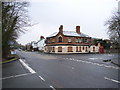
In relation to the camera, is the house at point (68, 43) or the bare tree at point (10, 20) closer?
the bare tree at point (10, 20)

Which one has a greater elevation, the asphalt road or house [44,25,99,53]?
house [44,25,99,53]

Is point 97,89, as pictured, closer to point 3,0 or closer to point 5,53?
point 3,0

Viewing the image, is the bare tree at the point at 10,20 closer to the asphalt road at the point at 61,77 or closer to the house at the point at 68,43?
the asphalt road at the point at 61,77

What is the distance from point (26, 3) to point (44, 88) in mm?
18984

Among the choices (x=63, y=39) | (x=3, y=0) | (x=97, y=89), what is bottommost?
(x=97, y=89)

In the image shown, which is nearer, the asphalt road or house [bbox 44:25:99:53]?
the asphalt road

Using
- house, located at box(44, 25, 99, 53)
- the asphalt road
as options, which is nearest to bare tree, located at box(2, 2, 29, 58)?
the asphalt road

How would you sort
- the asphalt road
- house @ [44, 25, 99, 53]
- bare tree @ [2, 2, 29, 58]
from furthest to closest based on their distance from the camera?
house @ [44, 25, 99, 53] → bare tree @ [2, 2, 29, 58] → the asphalt road

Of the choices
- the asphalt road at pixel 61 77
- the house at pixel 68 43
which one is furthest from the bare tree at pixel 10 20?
the house at pixel 68 43

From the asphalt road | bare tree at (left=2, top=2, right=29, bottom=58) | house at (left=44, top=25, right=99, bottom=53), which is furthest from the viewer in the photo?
house at (left=44, top=25, right=99, bottom=53)

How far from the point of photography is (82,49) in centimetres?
5281

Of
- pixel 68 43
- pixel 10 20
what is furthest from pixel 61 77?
pixel 68 43

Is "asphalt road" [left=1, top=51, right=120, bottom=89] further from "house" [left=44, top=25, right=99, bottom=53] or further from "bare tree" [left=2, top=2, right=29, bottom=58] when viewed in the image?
"house" [left=44, top=25, right=99, bottom=53]

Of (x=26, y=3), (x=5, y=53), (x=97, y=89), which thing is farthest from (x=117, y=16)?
(x=97, y=89)
